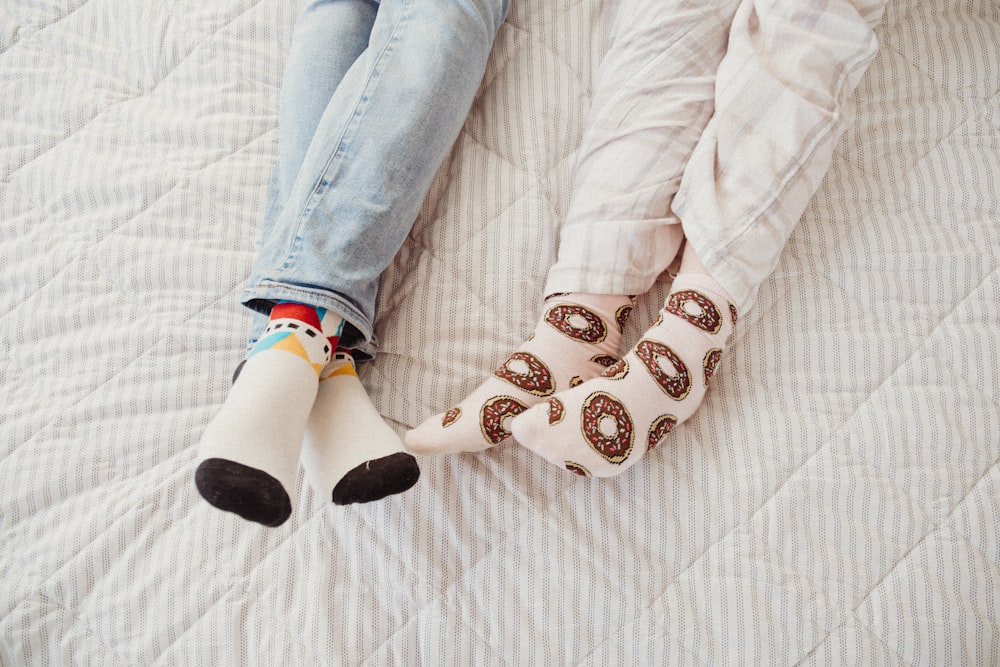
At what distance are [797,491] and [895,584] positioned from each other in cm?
11

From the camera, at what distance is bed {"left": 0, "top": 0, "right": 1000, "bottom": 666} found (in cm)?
66

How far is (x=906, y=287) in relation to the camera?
2.53 feet

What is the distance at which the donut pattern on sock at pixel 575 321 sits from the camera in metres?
0.72

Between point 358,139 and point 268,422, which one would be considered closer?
point 268,422

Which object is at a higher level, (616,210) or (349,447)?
(616,210)

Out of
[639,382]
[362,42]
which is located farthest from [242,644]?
[362,42]

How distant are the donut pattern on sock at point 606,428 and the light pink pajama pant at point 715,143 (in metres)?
0.13

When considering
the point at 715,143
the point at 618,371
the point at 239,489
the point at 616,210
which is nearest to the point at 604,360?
the point at 618,371

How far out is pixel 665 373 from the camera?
0.68 meters

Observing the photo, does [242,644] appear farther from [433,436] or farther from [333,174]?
[333,174]

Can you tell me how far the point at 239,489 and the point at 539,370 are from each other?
0.30 m

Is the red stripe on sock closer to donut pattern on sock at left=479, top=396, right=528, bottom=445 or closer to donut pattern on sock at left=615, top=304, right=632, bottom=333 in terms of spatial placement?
donut pattern on sock at left=479, top=396, right=528, bottom=445

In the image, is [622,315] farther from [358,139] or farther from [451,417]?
[358,139]

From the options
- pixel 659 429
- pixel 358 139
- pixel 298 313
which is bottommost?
pixel 659 429
